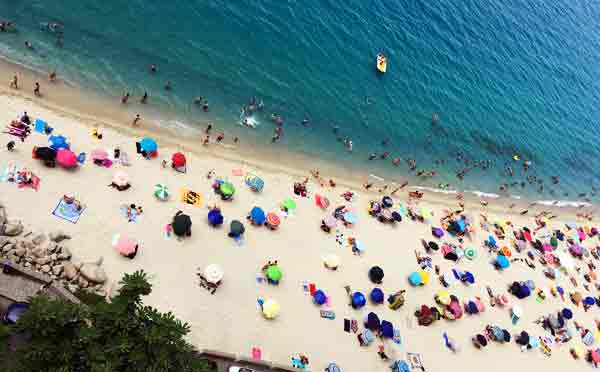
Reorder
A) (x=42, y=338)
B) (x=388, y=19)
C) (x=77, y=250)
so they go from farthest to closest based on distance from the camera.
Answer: (x=388, y=19) → (x=77, y=250) → (x=42, y=338)

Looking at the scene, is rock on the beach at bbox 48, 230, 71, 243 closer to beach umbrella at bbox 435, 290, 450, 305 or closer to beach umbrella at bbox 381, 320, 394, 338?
beach umbrella at bbox 381, 320, 394, 338

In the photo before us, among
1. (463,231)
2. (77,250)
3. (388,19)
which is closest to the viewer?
(77,250)

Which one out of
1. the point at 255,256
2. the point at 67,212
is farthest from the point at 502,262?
the point at 67,212

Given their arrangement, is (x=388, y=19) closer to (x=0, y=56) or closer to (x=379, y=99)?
(x=379, y=99)

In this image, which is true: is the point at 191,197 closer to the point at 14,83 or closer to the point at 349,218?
the point at 349,218

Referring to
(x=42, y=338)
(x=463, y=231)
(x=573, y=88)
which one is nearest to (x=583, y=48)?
(x=573, y=88)

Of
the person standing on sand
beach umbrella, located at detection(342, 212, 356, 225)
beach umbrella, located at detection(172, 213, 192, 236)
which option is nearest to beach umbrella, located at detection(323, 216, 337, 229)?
beach umbrella, located at detection(342, 212, 356, 225)
